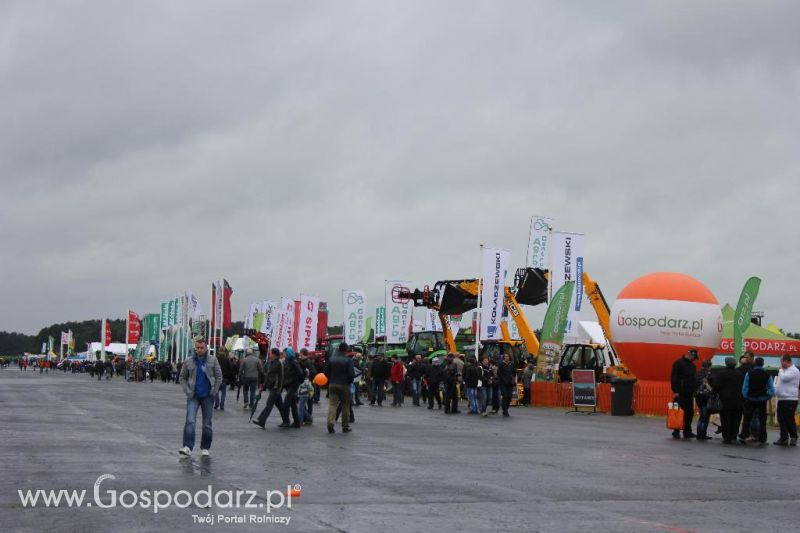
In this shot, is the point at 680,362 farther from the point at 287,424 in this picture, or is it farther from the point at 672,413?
the point at 287,424

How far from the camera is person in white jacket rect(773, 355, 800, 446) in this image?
65.4 ft

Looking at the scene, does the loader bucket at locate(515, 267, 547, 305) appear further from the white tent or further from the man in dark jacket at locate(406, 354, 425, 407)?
the white tent

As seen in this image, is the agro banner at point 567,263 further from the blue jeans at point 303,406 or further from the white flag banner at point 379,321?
the white flag banner at point 379,321

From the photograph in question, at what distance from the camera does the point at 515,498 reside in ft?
36.7

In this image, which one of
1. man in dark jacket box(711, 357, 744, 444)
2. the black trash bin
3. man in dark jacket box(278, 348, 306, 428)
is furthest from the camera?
the black trash bin

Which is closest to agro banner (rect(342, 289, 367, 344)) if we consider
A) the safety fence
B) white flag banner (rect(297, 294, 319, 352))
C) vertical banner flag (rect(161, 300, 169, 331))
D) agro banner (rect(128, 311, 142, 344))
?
white flag banner (rect(297, 294, 319, 352))

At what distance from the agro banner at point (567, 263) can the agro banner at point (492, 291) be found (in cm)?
265

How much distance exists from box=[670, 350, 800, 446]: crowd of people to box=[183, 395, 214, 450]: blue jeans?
1021 cm

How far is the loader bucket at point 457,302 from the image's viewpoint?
42.8 meters

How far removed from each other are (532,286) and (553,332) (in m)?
5.49

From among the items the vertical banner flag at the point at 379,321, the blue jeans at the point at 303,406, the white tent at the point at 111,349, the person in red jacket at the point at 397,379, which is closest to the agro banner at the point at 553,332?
the person in red jacket at the point at 397,379

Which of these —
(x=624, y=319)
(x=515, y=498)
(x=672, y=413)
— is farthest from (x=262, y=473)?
(x=624, y=319)

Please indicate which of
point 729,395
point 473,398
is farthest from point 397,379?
point 729,395

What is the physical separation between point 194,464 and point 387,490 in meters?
3.29
